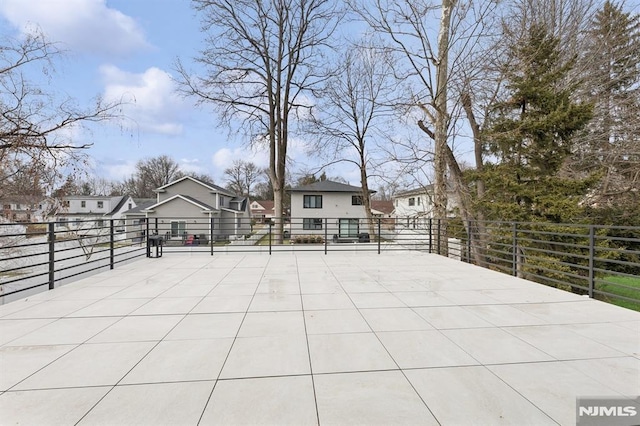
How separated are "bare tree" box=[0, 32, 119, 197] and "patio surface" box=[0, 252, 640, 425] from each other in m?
3.37

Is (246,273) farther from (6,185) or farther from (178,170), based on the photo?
(178,170)

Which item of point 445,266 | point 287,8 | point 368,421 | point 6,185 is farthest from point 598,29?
point 6,185

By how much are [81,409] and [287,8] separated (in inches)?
654

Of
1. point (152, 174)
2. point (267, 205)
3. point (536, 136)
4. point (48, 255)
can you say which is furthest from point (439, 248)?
point (152, 174)

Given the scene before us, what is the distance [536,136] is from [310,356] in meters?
8.83

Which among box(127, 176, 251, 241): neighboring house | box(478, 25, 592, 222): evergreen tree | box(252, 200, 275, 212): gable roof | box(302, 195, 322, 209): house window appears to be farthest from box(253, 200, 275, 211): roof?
box(478, 25, 592, 222): evergreen tree

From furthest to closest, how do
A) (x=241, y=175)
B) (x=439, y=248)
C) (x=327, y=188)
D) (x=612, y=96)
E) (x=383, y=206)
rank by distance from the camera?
1. (x=241, y=175)
2. (x=383, y=206)
3. (x=327, y=188)
4. (x=612, y=96)
5. (x=439, y=248)

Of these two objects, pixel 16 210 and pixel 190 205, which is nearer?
pixel 16 210

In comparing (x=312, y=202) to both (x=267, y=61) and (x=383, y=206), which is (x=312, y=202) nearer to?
(x=267, y=61)

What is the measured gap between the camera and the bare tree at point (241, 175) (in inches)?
1756

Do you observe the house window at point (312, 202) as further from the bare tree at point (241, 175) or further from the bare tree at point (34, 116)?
the bare tree at point (241, 175)

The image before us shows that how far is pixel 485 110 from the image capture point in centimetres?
935

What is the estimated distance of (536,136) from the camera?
8188 millimetres

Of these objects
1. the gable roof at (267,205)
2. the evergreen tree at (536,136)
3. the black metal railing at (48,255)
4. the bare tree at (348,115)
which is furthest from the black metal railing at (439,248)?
the gable roof at (267,205)
